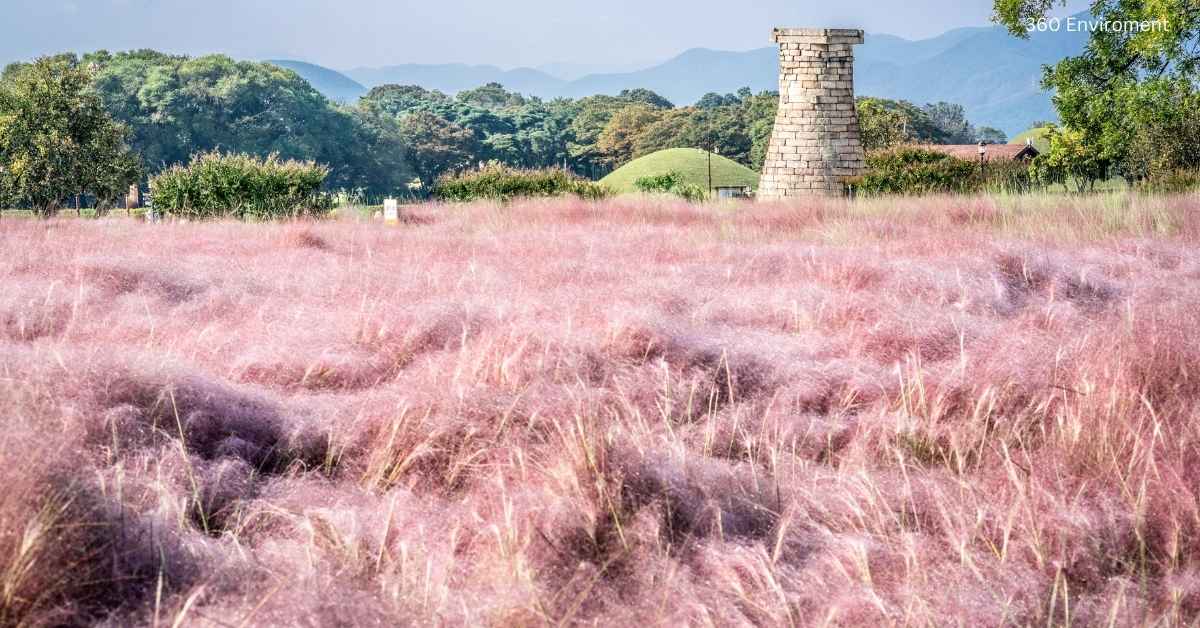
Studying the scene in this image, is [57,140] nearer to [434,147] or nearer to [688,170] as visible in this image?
[688,170]

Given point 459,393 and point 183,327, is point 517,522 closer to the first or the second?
point 459,393

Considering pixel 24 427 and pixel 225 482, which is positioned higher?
pixel 24 427

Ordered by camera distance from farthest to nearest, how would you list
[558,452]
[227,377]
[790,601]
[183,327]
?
1. [183,327]
2. [227,377]
3. [558,452]
4. [790,601]

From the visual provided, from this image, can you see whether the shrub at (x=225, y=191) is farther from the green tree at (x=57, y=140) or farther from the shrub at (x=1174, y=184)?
the green tree at (x=57, y=140)

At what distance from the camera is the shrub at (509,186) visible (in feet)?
67.3

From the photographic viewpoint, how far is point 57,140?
29344 mm

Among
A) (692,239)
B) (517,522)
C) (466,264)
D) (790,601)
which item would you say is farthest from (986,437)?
(692,239)

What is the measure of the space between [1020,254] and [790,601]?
18.0 ft

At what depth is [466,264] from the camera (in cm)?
802

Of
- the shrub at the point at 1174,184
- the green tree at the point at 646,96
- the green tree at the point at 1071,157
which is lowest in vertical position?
the shrub at the point at 1174,184

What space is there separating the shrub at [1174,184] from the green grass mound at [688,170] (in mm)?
33707

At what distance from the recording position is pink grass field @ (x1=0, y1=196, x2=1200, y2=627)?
2.33m

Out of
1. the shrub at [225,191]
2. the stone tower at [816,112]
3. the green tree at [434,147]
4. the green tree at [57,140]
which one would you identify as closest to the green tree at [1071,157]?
the stone tower at [816,112]

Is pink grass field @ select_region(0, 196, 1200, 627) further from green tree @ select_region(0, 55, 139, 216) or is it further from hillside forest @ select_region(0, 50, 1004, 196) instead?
hillside forest @ select_region(0, 50, 1004, 196)
